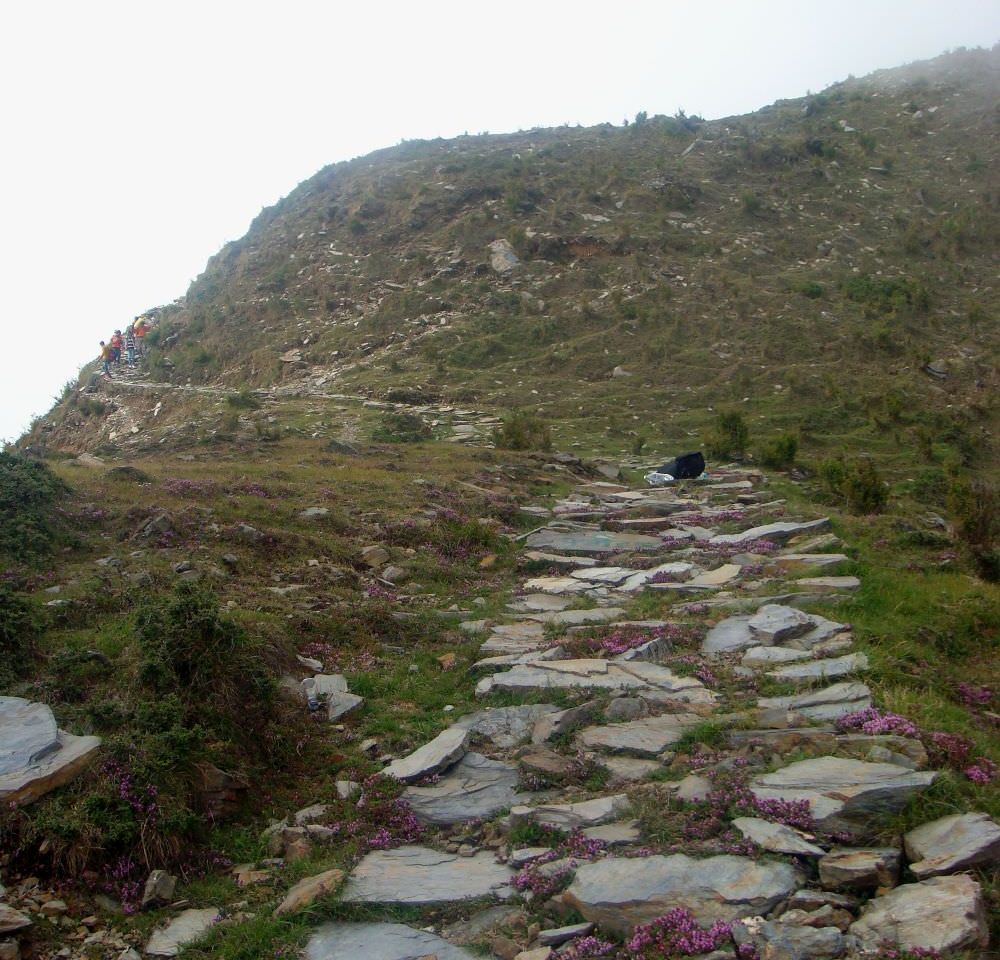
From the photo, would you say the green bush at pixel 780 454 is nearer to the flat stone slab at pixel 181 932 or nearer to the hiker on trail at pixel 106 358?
the flat stone slab at pixel 181 932

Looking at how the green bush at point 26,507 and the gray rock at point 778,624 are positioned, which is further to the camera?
the green bush at point 26,507

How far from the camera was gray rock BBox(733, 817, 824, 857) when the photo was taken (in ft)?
12.7

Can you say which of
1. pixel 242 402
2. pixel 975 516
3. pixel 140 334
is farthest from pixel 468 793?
pixel 140 334

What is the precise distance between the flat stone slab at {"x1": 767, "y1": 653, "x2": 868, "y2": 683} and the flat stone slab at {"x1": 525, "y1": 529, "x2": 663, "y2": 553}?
521 centimetres

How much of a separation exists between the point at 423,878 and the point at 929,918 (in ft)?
8.01

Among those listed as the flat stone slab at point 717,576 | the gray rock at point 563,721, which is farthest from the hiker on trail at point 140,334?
the gray rock at point 563,721

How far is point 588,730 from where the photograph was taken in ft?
18.8

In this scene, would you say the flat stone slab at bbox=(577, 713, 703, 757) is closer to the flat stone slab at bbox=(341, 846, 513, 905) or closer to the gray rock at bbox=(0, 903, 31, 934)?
the flat stone slab at bbox=(341, 846, 513, 905)

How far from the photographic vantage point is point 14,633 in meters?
6.47

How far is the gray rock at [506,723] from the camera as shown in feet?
19.7

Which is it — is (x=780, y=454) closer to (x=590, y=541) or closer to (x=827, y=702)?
(x=590, y=541)

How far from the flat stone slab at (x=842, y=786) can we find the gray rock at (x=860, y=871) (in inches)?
9.2

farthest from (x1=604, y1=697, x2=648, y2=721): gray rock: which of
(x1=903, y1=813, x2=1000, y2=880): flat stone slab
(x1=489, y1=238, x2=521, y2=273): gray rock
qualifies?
(x1=489, y1=238, x2=521, y2=273): gray rock

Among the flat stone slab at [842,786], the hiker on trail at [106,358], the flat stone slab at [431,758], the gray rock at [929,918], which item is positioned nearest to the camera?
the gray rock at [929,918]
